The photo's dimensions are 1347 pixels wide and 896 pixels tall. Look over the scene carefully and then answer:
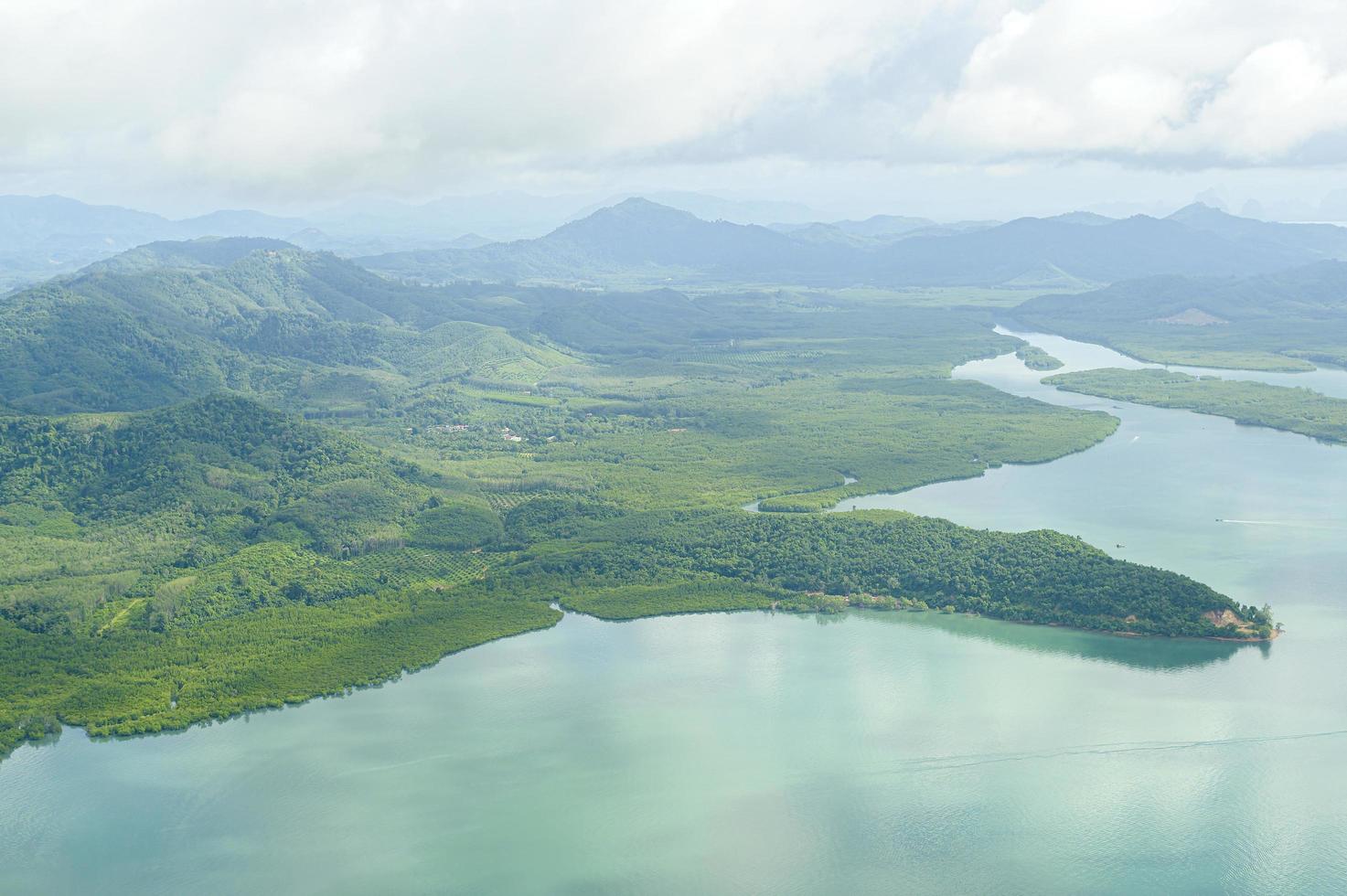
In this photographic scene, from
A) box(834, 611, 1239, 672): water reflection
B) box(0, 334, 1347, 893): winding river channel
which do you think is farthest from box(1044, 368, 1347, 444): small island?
box(834, 611, 1239, 672): water reflection

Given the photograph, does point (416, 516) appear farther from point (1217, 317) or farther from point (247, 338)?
point (1217, 317)

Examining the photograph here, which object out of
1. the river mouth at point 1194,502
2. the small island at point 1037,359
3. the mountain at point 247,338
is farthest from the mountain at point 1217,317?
the mountain at point 247,338

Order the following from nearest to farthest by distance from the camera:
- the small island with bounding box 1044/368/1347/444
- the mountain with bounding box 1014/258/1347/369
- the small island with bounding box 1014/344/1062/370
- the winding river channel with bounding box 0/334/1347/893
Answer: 1. the winding river channel with bounding box 0/334/1347/893
2. the small island with bounding box 1044/368/1347/444
3. the small island with bounding box 1014/344/1062/370
4. the mountain with bounding box 1014/258/1347/369

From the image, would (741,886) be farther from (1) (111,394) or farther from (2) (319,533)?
(1) (111,394)

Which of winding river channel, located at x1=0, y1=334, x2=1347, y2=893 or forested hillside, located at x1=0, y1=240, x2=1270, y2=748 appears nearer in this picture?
winding river channel, located at x1=0, y1=334, x2=1347, y2=893

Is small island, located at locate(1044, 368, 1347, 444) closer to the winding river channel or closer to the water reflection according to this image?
the winding river channel
